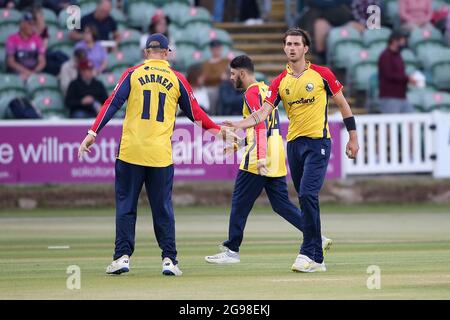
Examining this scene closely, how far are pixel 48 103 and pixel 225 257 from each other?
11.9 m

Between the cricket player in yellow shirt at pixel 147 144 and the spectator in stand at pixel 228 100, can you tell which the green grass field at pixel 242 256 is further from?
the spectator in stand at pixel 228 100

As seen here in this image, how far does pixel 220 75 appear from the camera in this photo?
85.7 ft

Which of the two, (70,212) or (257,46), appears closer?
(70,212)

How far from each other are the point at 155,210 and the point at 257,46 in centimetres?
1718

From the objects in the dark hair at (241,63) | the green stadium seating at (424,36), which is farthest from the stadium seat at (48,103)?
the dark hair at (241,63)

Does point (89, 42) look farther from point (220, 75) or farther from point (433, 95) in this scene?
point (433, 95)

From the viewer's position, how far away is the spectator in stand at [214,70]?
26.1 metres

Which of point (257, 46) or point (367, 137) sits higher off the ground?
point (257, 46)

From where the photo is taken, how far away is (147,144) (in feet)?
42.4

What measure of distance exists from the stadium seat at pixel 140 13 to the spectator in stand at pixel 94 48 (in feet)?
6.82

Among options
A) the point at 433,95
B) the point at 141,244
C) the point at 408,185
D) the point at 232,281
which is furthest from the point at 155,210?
the point at 433,95

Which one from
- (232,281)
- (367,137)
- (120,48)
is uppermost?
(120,48)

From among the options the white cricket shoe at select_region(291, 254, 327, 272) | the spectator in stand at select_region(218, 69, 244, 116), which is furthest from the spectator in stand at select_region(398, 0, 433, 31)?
the white cricket shoe at select_region(291, 254, 327, 272)

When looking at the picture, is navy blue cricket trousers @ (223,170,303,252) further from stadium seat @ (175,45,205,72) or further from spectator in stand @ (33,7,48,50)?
spectator in stand @ (33,7,48,50)
